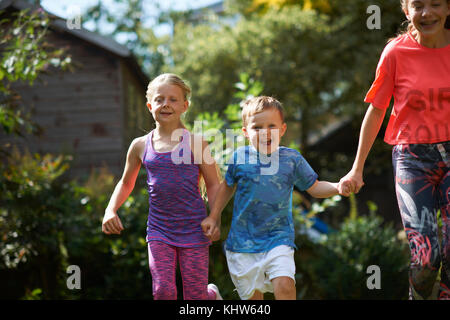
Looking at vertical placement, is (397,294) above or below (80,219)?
below

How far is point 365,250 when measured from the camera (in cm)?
561

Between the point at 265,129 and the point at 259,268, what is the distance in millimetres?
835

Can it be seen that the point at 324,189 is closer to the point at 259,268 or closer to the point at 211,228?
the point at 259,268

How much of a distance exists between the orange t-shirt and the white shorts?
35.6 inches

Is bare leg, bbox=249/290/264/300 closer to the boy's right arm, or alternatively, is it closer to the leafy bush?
the boy's right arm

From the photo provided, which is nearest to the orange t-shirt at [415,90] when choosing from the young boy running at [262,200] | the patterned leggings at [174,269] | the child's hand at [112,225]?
Result: the young boy running at [262,200]

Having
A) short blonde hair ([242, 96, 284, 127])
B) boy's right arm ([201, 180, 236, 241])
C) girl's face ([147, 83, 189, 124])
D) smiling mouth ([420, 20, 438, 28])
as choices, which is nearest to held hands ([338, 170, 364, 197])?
short blonde hair ([242, 96, 284, 127])

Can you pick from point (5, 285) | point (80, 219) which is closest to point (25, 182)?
point (80, 219)

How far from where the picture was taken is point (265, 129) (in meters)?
2.95

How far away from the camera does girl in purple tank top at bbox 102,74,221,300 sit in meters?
2.95

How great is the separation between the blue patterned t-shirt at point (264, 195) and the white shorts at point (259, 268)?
42 mm
